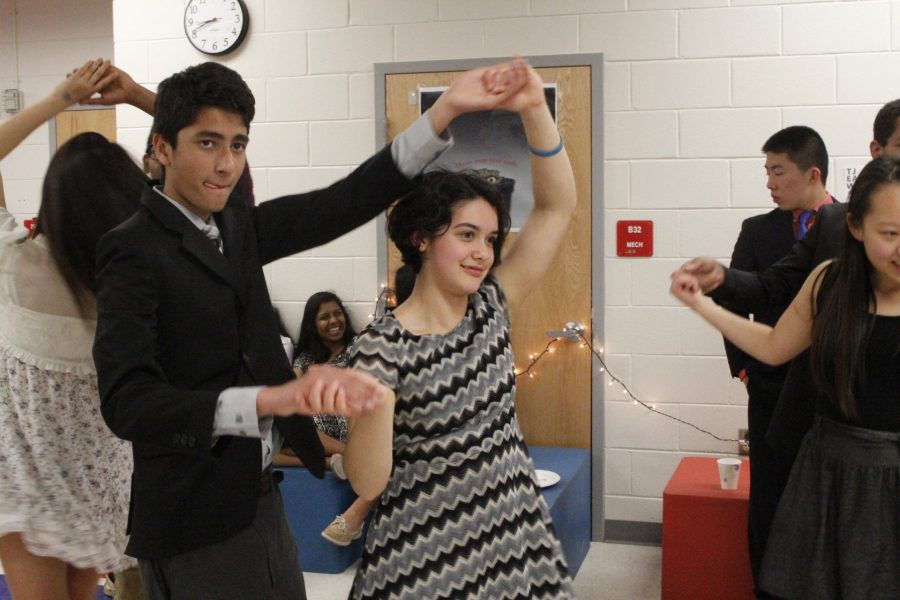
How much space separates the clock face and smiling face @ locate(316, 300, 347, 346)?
135cm

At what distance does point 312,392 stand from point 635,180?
127 inches

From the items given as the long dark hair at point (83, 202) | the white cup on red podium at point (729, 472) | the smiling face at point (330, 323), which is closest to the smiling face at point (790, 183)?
the white cup on red podium at point (729, 472)

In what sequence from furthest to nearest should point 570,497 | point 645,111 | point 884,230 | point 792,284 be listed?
point 645,111
point 570,497
point 792,284
point 884,230

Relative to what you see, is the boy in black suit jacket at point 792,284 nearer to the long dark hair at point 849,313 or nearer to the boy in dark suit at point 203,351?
the long dark hair at point 849,313

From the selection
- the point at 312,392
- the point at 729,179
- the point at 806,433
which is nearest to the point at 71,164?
the point at 312,392

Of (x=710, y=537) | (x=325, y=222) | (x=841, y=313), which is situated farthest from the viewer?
(x=710, y=537)

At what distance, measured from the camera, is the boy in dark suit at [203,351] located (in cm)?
145

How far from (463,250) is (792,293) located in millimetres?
1403

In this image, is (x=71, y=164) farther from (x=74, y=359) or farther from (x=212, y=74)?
(x=212, y=74)

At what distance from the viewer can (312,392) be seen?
1.29m

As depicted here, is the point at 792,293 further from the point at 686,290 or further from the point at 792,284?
the point at 686,290

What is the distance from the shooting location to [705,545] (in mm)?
3594

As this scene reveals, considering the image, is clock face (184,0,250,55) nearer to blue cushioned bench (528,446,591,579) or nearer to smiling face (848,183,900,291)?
blue cushioned bench (528,446,591,579)

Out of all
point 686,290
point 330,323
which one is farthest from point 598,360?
point 686,290
